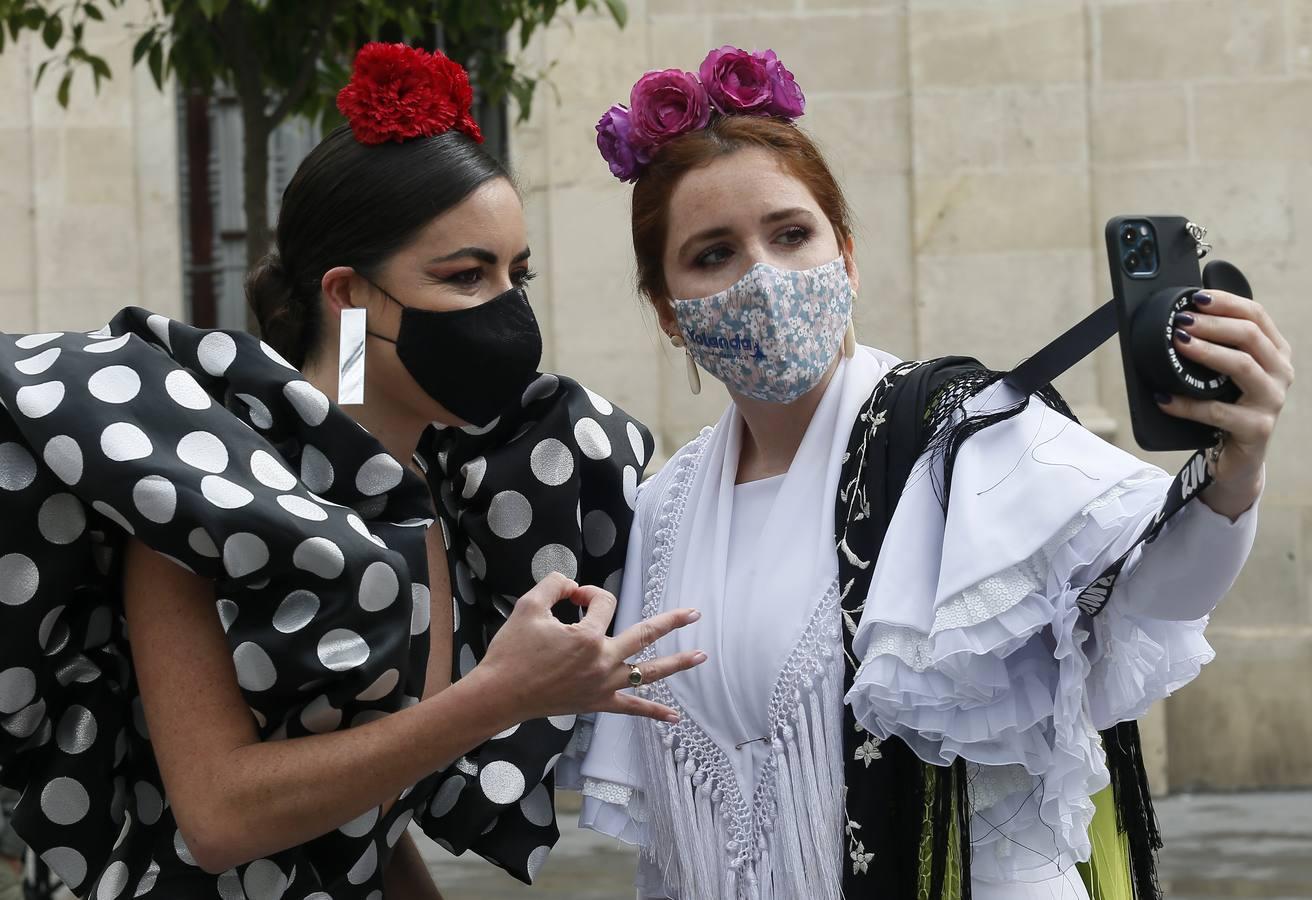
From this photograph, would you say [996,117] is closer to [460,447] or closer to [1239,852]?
[1239,852]

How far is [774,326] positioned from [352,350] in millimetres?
647

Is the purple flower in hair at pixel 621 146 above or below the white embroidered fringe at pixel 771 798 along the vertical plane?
above

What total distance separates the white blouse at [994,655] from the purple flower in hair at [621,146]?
69 centimetres

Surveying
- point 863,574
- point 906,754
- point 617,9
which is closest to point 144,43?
point 617,9

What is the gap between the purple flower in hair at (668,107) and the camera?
251cm

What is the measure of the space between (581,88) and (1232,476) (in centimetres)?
530

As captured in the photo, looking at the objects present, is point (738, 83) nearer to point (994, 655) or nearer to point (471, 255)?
point (471, 255)

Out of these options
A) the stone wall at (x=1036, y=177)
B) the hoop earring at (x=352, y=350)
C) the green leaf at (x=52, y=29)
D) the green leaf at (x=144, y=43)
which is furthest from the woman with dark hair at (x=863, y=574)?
the stone wall at (x=1036, y=177)

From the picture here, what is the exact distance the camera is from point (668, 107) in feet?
8.30

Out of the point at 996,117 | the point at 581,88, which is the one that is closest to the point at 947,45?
the point at 996,117

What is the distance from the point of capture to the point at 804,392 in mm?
2500

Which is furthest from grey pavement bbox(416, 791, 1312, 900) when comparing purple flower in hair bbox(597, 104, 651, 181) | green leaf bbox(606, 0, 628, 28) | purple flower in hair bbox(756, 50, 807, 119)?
purple flower in hair bbox(756, 50, 807, 119)

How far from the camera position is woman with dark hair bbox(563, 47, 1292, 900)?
2006 mm

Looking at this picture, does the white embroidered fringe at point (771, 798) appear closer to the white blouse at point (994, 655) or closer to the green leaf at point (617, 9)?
the white blouse at point (994, 655)
